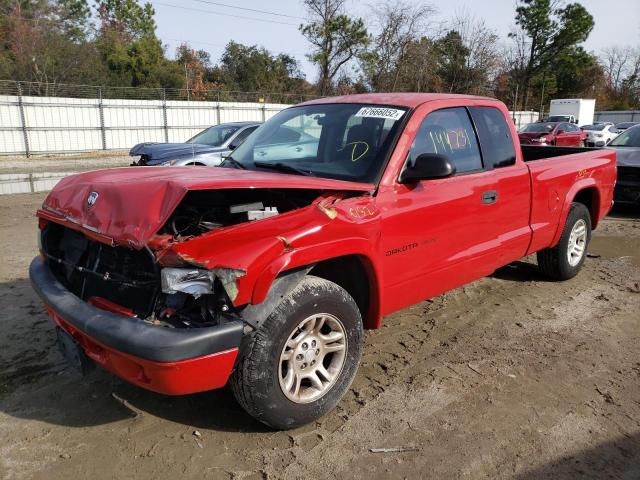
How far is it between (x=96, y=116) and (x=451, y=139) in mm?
24424

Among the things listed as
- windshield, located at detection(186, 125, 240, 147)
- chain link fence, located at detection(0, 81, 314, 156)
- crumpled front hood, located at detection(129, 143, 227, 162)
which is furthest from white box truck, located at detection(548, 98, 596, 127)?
crumpled front hood, located at detection(129, 143, 227, 162)

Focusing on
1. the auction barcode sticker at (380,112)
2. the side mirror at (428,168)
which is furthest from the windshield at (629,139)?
the side mirror at (428,168)

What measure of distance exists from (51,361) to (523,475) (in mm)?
3111

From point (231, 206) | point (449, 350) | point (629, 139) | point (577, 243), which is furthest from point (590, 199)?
point (629, 139)

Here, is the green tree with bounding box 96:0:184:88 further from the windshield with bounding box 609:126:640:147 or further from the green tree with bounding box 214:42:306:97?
the windshield with bounding box 609:126:640:147

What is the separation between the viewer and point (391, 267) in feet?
11.2

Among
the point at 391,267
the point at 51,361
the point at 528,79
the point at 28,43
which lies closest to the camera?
the point at 391,267

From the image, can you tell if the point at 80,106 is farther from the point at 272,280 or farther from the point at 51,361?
the point at 272,280

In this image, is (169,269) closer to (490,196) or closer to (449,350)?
(449,350)

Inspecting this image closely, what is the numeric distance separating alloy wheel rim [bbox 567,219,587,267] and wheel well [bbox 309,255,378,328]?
3.11m

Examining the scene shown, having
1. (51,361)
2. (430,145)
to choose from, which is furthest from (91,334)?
(430,145)

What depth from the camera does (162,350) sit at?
2416 mm

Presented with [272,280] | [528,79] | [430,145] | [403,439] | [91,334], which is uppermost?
[528,79]

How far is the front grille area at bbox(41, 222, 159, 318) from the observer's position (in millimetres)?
2727
